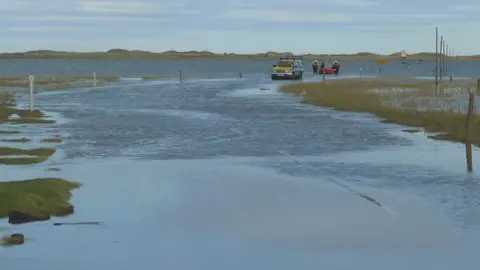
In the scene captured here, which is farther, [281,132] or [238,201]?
[281,132]

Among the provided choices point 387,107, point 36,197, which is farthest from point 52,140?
point 387,107

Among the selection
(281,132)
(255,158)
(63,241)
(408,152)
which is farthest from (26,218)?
(281,132)

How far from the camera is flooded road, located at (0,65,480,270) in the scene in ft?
44.5

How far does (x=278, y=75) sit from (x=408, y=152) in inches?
2712

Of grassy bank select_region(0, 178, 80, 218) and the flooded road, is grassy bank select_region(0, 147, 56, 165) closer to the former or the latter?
the flooded road

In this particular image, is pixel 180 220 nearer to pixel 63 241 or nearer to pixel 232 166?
pixel 63 241

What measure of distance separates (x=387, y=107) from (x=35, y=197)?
31.1 m

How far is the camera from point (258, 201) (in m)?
18.3

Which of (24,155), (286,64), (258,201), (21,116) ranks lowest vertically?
(258,201)

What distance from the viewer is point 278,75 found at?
3780 inches

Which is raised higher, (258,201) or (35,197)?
(35,197)

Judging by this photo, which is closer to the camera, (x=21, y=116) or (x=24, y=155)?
(x=24, y=155)

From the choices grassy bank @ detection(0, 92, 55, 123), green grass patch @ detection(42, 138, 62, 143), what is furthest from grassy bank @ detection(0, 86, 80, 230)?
grassy bank @ detection(0, 92, 55, 123)

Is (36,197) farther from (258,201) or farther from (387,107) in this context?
(387,107)
